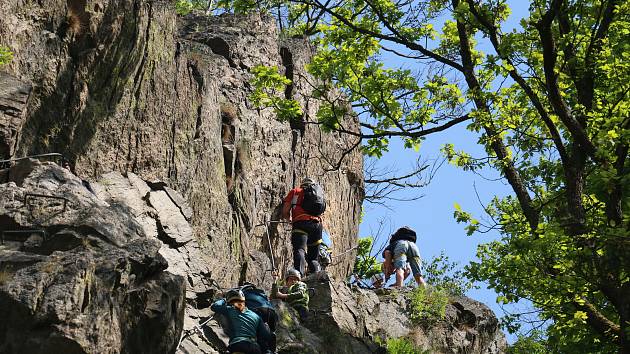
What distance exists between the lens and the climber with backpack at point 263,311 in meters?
12.8

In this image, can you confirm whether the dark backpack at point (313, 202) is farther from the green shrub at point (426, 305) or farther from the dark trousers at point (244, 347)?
the dark trousers at point (244, 347)

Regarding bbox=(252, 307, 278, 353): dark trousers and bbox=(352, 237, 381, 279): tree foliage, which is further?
bbox=(352, 237, 381, 279): tree foliage

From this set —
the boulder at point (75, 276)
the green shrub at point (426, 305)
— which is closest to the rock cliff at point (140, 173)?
the boulder at point (75, 276)

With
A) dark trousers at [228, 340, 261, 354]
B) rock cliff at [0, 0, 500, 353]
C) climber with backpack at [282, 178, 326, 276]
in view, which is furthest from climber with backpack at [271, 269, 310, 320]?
dark trousers at [228, 340, 261, 354]

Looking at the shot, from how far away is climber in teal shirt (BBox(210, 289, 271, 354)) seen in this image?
40.6ft

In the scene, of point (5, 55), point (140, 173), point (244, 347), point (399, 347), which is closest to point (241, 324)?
point (244, 347)

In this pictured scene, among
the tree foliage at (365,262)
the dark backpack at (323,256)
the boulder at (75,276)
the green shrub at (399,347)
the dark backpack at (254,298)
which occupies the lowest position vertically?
the boulder at (75,276)

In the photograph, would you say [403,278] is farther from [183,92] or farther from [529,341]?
[183,92]

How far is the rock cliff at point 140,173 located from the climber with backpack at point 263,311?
65 centimetres

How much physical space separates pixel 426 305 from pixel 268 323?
24.0ft

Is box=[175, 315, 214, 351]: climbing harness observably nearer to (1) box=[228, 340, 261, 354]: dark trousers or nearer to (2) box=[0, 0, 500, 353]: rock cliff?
(2) box=[0, 0, 500, 353]: rock cliff

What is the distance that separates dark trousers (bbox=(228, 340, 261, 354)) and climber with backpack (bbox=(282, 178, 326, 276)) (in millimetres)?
5623

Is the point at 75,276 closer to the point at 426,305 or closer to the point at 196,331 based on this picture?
the point at 196,331

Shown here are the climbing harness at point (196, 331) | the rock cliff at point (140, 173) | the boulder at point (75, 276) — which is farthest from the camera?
the climbing harness at point (196, 331)
